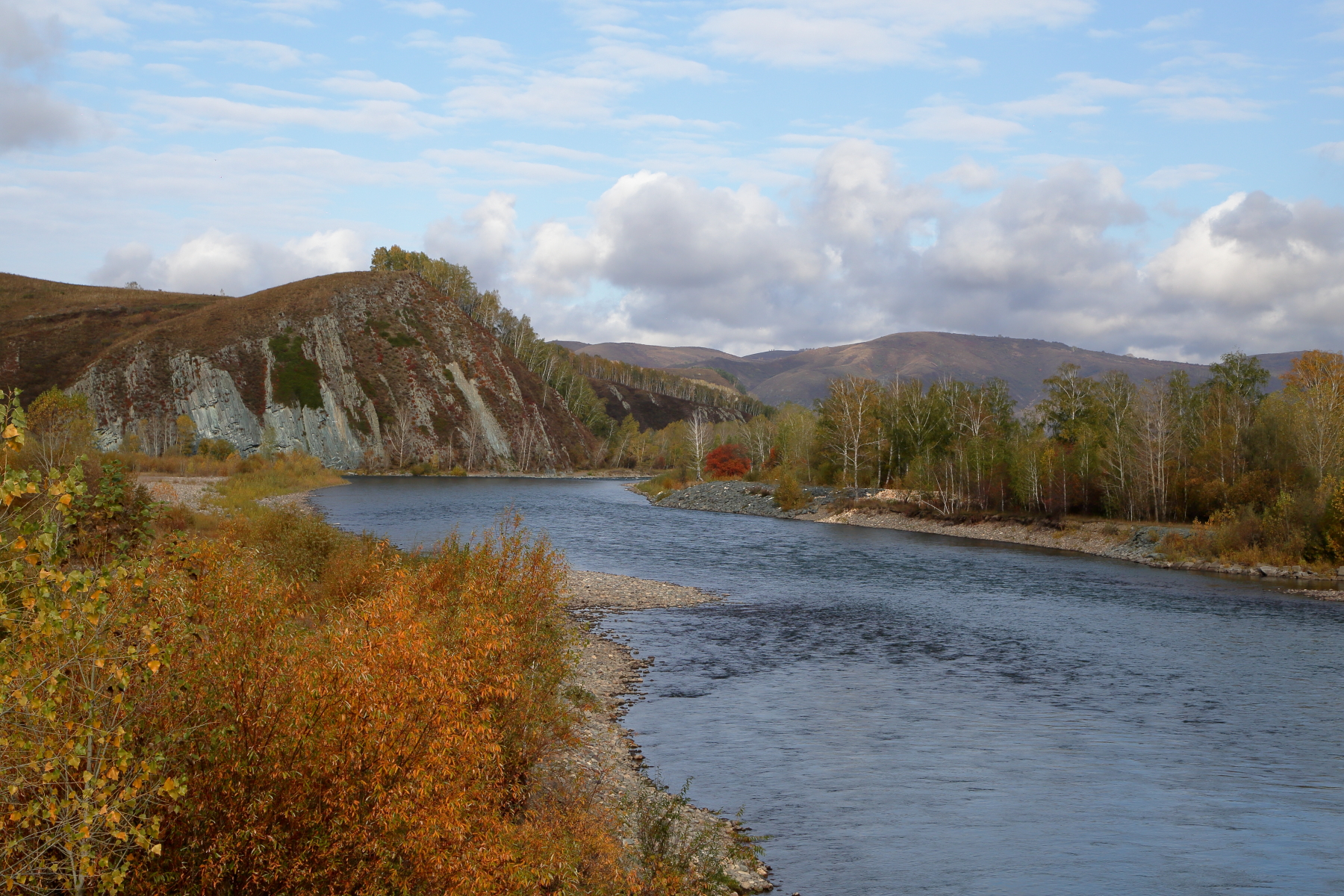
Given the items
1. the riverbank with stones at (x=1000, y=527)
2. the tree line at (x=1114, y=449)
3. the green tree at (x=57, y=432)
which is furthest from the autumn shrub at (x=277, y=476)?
the tree line at (x=1114, y=449)

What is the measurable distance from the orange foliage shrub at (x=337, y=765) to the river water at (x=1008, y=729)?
546 cm

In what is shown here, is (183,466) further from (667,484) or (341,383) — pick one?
(667,484)

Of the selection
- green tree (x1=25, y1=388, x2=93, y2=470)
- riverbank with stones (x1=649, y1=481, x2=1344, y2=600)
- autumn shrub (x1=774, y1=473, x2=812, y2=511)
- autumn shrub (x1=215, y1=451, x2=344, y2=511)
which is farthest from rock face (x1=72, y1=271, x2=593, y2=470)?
autumn shrub (x1=774, y1=473, x2=812, y2=511)

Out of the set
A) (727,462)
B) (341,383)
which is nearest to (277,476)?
(341,383)

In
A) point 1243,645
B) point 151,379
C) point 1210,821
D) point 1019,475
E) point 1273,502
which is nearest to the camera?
point 1210,821

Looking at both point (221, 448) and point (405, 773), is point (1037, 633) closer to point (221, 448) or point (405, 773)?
point (405, 773)

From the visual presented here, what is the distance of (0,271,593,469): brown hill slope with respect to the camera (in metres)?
136

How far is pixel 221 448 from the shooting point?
126m

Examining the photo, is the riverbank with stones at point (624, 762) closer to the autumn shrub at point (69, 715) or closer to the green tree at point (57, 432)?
the autumn shrub at point (69, 715)

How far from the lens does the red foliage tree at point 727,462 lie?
132 meters

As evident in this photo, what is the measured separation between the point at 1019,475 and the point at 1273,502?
22.6 metres

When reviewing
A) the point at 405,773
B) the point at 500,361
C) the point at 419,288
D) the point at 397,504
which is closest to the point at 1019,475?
the point at 397,504

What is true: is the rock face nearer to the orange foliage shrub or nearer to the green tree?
the green tree

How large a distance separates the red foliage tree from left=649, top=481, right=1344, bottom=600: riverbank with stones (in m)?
15.8
